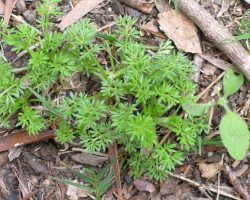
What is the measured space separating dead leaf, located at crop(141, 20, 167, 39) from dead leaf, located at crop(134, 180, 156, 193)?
961mm

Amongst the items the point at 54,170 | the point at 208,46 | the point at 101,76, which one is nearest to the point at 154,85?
the point at 101,76

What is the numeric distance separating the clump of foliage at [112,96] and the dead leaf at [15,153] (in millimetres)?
171

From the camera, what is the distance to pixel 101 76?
276 centimetres

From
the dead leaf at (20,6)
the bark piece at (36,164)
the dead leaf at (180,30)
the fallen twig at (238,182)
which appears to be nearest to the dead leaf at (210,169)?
the fallen twig at (238,182)

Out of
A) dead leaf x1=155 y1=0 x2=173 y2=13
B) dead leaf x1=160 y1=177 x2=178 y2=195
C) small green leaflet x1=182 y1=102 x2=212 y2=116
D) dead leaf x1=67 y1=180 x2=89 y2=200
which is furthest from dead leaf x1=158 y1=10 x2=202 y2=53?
dead leaf x1=67 y1=180 x2=89 y2=200

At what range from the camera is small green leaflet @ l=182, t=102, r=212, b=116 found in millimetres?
2619

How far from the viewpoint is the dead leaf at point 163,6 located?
118 inches

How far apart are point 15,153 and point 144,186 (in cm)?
85

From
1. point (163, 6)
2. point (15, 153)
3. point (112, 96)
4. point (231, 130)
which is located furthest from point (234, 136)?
point (15, 153)

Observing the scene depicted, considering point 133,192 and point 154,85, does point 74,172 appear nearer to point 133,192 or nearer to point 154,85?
point 133,192

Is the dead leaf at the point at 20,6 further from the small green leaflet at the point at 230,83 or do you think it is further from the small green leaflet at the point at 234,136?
the small green leaflet at the point at 234,136

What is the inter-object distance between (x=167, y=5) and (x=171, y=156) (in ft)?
3.42

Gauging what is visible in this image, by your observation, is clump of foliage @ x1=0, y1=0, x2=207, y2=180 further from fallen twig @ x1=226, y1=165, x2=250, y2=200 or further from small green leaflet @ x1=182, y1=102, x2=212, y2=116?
fallen twig @ x1=226, y1=165, x2=250, y2=200

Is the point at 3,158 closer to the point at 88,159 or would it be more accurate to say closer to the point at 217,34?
the point at 88,159
